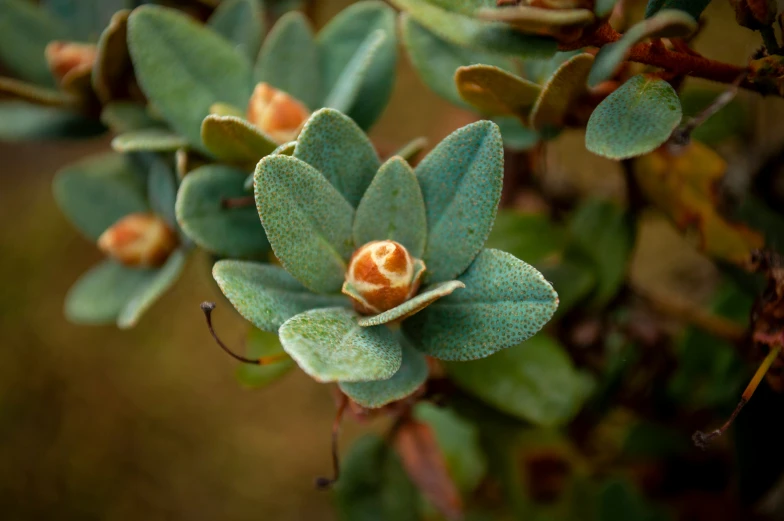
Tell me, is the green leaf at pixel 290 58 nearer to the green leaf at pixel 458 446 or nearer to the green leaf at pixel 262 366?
the green leaf at pixel 262 366

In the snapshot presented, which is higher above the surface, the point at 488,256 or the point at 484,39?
the point at 484,39

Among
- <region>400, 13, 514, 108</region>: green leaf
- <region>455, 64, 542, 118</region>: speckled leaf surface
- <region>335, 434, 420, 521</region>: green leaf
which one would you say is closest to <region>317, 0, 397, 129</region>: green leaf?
<region>400, 13, 514, 108</region>: green leaf

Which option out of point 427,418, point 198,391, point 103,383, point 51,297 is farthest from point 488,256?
point 51,297

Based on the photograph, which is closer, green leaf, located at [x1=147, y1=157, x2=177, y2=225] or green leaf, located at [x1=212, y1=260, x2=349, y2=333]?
green leaf, located at [x1=212, y1=260, x2=349, y2=333]

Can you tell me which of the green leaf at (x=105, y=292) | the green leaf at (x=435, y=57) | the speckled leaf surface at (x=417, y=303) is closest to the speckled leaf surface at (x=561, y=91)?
the green leaf at (x=435, y=57)

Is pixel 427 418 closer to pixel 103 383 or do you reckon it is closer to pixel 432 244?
pixel 432 244

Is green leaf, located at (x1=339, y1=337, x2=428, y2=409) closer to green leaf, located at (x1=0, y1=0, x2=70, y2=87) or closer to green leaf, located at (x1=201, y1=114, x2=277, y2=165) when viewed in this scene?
green leaf, located at (x1=201, y1=114, x2=277, y2=165)
